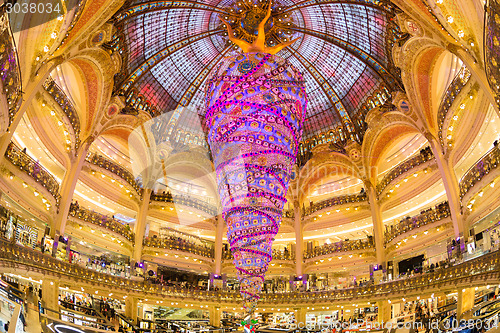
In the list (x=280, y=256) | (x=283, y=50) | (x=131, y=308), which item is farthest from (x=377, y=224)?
(x=131, y=308)

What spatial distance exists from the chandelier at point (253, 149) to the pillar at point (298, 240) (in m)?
16.4

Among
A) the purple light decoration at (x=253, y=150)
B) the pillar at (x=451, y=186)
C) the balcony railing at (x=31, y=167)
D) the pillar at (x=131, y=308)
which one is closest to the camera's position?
the purple light decoration at (x=253, y=150)

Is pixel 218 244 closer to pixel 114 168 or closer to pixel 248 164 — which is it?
pixel 114 168

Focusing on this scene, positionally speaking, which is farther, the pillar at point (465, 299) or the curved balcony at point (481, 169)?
the pillar at point (465, 299)

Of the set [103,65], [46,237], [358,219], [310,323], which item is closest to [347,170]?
[358,219]

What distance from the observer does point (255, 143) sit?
13438 mm

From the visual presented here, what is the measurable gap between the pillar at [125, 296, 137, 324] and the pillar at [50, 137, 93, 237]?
254 inches

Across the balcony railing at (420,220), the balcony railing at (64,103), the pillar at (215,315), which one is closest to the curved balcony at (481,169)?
the balcony railing at (420,220)

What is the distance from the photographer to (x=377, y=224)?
90.9 feet

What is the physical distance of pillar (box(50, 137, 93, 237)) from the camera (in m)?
22.2

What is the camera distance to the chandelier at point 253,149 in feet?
43.2

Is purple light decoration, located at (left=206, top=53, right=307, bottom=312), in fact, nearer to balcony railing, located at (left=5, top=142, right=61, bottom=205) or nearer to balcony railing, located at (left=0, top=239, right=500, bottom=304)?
balcony railing, located at (left=0, top=239, right=500, bottom=304)

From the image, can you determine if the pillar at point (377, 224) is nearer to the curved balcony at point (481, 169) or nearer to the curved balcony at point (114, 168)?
the curved balcony at point (481, 169)

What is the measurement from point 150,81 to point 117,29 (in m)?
5.26
